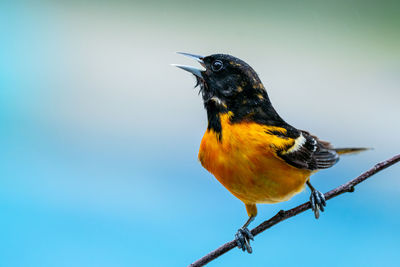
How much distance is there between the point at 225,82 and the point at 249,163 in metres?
0.30

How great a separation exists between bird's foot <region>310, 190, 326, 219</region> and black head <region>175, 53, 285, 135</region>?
14.3 inches

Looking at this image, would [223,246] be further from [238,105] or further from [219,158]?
[238,105]

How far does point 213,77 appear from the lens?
1.57 m

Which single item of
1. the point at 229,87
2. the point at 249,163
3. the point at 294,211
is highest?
the point at 229,87

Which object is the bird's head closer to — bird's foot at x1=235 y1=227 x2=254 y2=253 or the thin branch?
the thin branch

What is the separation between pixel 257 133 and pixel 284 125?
7.9 inches

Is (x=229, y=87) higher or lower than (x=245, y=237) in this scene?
higher

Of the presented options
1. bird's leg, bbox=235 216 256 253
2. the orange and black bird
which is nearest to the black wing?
the orange and black bird

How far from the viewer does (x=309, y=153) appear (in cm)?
178

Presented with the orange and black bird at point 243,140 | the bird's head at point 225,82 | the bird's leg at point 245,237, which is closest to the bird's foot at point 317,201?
the orange and black bird at point 243,140

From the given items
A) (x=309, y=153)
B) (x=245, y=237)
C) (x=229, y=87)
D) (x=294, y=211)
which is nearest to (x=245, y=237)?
(x=245, y=237)

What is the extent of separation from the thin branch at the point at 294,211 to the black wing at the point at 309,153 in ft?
0.59

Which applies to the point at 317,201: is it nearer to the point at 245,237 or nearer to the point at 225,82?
the point at 245,237

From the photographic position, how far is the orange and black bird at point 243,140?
61.7 inches
